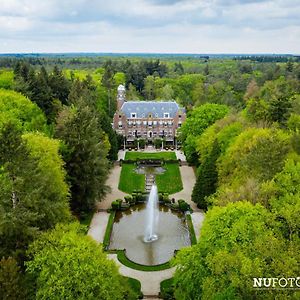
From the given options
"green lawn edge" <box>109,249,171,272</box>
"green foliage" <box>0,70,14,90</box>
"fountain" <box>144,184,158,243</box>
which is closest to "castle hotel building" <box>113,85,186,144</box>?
"green foliage" <box>0,70,14,90</box>

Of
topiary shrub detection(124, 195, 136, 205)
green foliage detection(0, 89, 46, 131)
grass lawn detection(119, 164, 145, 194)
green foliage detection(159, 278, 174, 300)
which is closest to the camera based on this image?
green foliage detection(159, 278, 174, 300)

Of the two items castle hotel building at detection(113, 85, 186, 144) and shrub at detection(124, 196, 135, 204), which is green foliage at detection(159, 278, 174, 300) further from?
castle hotel building at detection(113, 85, 186, 144)

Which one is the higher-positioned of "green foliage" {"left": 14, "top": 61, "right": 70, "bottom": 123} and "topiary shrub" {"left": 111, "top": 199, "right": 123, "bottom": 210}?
"green foliage" {"left": 14, "top": 61, "right": 70, "bottom": 123}

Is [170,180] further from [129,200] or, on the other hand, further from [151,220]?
[151,220]

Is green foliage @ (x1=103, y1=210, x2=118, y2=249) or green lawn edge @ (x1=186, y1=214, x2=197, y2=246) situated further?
green lawn edge @ (x1=186, y1=214, x2=197, y2=246)

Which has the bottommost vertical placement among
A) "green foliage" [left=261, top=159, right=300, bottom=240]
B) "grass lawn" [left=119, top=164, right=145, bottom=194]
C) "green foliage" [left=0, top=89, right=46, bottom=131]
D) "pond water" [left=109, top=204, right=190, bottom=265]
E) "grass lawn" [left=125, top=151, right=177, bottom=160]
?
"grass lawn" [left=125, top=151, right=177, bottom=160]
